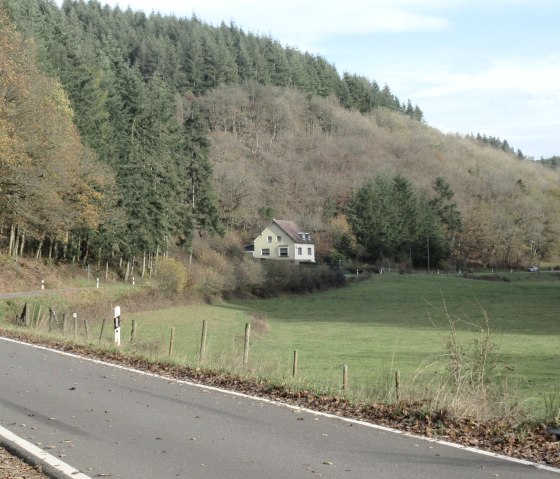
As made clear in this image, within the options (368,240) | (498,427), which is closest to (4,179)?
(498,427)

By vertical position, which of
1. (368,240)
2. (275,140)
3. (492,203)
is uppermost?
(275,140)

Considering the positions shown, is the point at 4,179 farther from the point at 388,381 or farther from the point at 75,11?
the point at 75,11

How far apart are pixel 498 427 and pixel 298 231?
301ft

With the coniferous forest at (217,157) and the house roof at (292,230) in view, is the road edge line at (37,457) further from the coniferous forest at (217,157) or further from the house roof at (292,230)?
the house roof at (292,230)

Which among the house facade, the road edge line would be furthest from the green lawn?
the house facade

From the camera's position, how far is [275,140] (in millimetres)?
152000

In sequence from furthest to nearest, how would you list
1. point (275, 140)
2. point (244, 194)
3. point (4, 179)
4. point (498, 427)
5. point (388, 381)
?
1. point (275, 140)
2. point (244, 194)
3. point (4, 179)
4. point (388, 381)
5. point (498, 427)

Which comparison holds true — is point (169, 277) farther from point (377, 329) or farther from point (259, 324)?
point (377, 329)

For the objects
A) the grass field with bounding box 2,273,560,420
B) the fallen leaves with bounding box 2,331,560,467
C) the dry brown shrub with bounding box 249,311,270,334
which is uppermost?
the fallen leaves with bounding box 2,331,560,467

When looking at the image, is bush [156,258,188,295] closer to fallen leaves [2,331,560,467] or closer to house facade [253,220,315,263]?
fallen leaves [2,331,560,467]

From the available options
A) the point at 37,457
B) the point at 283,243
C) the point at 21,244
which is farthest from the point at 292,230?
the point at 37,457

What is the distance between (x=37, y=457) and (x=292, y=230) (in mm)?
91777

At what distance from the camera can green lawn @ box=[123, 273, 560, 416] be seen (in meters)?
21.3

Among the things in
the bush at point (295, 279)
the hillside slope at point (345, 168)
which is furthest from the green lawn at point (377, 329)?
the hillside slope at point (345, 168)
